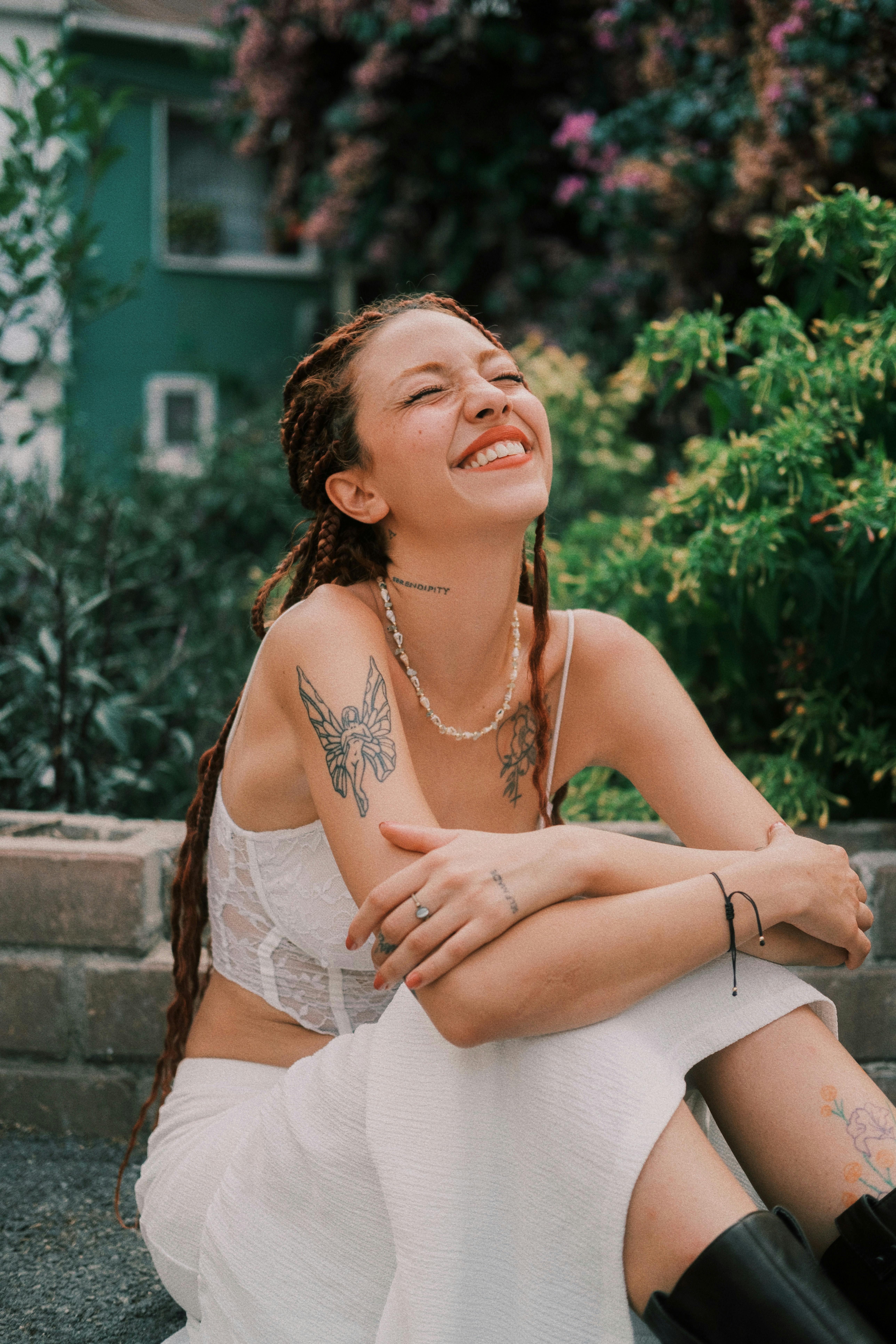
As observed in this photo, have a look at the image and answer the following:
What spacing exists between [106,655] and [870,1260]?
2.47 metres

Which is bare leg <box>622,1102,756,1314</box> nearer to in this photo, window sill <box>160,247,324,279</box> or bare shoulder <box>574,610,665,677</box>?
bare shoulder <box>574,610,665,677</box>

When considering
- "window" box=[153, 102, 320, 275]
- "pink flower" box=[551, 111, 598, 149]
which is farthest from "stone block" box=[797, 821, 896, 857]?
"window" box=[153, 102, 320, 275]

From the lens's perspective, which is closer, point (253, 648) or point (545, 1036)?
point (545, 1036)

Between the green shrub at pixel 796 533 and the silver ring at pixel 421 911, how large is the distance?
1.08 meters

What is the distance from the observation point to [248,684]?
6.06ft

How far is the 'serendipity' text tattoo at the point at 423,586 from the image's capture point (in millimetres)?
1846

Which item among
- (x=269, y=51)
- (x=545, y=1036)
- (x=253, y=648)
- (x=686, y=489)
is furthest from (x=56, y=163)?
(x=269, y=51)

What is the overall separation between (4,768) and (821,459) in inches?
81.9

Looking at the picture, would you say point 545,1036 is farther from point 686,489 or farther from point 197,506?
point 197,506

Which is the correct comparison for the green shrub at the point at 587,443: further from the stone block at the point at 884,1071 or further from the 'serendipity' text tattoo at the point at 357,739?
the 'serendipity' text tattoo at the point at 357,739

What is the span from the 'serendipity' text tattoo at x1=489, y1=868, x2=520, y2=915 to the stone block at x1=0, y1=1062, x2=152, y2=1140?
1.15 metres

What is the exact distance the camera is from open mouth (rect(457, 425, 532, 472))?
175 cm

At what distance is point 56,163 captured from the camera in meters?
3.33

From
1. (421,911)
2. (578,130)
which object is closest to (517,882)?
(421,911)
